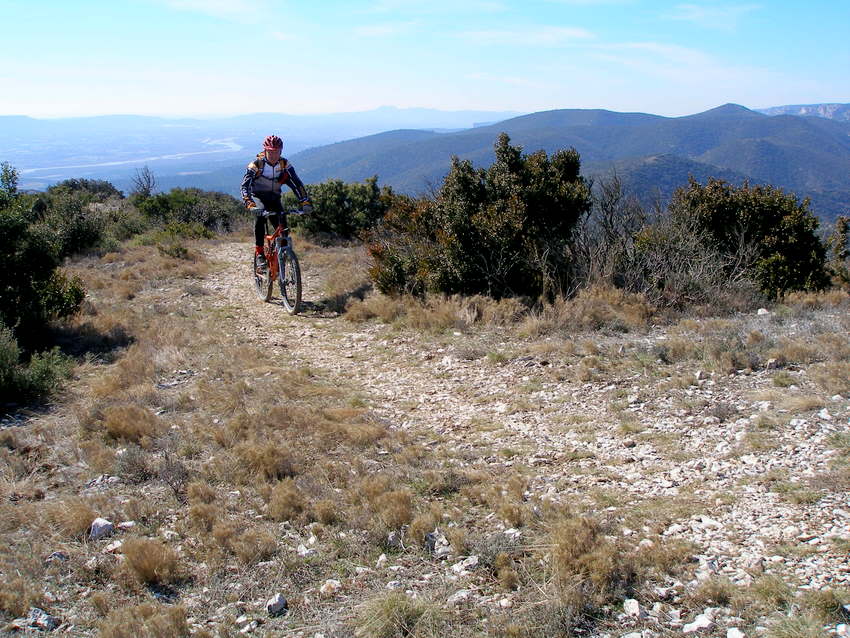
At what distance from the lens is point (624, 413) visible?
16.4ft

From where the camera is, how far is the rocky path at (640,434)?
322 centimetres

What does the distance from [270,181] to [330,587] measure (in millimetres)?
A: 6916

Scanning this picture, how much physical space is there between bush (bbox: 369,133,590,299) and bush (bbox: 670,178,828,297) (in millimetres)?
2754

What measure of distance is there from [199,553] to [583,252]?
7087 mm

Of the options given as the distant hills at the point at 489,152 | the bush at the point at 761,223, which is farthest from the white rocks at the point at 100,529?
the distant hills at the point at 489,152

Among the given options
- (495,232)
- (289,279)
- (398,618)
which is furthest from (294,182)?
(398,618)

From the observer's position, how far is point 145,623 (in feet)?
8.70

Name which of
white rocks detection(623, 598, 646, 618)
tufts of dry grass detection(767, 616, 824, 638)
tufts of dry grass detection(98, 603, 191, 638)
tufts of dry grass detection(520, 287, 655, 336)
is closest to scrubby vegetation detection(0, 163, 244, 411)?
tufts of dry grass detection(98, 603, 191, 638)

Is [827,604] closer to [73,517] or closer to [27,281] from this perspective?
[73,517]

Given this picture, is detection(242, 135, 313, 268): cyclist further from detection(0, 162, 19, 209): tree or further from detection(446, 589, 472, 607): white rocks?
detection(446, 589, 472, 607): white rocks

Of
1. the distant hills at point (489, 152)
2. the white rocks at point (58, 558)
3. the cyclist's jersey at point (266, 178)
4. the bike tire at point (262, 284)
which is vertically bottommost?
the white rocks at point (58, 558)

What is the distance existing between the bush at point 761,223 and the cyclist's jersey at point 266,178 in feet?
21.4

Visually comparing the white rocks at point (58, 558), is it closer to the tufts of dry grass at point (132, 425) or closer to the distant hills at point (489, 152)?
the tufts of dry grass at point (132, 425)

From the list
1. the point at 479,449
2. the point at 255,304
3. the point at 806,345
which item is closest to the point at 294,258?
the point at 255,304
